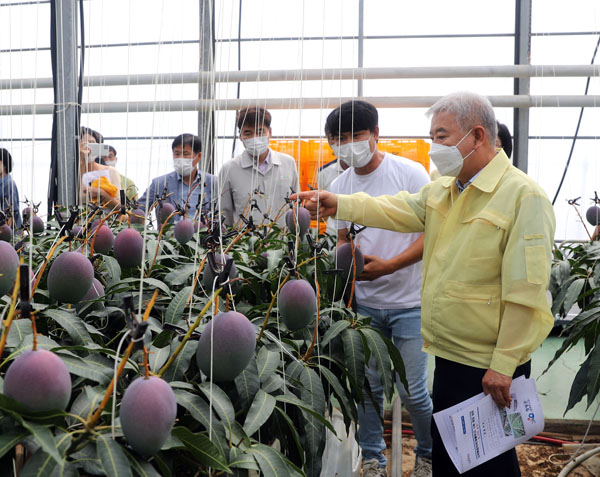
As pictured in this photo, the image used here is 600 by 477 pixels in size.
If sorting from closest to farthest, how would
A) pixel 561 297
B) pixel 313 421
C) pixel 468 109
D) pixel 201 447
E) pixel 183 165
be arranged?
Answer: pixel 201 447
pixel 313 421
pixel 468 109
pixel 561 297
pixel 183 165

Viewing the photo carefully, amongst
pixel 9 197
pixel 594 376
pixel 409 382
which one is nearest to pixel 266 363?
pixel 594 376

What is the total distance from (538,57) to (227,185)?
2.90m

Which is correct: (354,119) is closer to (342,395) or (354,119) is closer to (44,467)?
(342,395)

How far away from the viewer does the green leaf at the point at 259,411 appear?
2.16ft

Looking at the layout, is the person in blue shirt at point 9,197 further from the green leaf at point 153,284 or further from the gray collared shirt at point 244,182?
the gray collared shirt at point 244,182

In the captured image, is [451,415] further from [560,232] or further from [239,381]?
[560,232]

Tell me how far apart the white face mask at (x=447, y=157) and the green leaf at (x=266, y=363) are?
2.04ft

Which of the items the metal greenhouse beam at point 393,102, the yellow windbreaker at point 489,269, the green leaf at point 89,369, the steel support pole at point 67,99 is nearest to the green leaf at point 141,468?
the green leaf at point 89,369

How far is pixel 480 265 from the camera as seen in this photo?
122cm

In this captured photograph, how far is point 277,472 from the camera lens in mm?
596

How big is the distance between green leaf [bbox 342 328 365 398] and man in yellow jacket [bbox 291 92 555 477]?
0.93 ft

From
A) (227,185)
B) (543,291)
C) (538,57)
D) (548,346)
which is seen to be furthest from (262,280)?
(538,57)

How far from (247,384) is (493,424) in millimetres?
715

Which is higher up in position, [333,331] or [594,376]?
[333,331]
